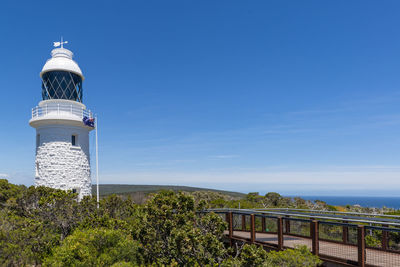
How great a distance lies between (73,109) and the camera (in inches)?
659

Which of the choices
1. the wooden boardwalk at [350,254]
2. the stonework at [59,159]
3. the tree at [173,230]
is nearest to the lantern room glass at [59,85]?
the stonework at [59,159]

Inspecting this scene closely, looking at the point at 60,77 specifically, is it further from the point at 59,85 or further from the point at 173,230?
the point at 173,230

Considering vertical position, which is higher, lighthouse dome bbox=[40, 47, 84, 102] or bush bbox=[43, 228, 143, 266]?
lighthouse dome bbox=[40, 47, 84, 102]

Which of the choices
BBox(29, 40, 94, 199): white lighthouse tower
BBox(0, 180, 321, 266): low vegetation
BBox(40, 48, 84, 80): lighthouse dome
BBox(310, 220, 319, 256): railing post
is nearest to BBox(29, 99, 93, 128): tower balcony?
BBox(29, 40, 94, 199): white lighthouse tower

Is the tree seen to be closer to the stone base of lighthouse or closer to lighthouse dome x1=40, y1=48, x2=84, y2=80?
the stone base of lighthouse

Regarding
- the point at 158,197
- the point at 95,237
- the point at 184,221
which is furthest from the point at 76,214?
the point at 184,221

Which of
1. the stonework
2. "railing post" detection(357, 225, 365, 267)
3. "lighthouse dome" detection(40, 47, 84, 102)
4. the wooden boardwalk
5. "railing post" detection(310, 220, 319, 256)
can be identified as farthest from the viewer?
"lighthouse dome" detection(40, 47, 84, 102)

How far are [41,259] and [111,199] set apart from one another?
4988mm

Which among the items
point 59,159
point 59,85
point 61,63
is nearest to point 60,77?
point 59,85

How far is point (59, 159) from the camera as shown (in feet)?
52.4

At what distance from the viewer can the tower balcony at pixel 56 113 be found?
52.2 ft

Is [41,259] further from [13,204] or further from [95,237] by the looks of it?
[13,204]

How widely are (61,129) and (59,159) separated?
1.83m

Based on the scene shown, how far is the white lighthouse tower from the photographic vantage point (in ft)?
52.3
